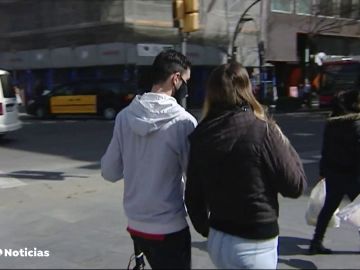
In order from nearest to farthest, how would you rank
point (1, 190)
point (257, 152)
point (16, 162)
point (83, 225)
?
point (257, 152), point (83, 225), point (1, 190), point (16, 162)

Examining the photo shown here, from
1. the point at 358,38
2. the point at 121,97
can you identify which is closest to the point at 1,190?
the point at 121,97

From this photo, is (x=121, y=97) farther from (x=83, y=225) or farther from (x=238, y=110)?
(x=238, y=110)

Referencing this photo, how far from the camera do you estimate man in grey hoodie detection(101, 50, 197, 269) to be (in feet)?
9.34

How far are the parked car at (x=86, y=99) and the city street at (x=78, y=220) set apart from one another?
9.61m

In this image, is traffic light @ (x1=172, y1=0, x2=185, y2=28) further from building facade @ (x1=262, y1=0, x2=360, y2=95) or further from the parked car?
building facade @ (x1=262, y1=0, x2=360, y2=95)

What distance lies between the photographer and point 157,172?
2865 millimetres

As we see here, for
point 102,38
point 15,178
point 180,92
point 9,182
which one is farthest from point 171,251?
point 102,38

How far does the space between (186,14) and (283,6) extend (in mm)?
29218

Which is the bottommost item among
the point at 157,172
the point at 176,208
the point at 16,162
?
the point at 16,162

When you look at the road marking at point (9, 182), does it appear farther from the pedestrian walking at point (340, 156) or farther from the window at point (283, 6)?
the window at point (283, 6)

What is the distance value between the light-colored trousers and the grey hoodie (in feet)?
1.01

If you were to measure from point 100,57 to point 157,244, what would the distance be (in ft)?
90.7

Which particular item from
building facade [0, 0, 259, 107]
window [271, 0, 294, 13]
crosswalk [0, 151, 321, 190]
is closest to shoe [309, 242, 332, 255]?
crosswalk [0, 151, 321, 190]

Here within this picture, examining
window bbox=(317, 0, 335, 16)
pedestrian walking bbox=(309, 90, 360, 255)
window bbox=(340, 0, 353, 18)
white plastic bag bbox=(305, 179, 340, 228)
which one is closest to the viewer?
pedestrian walking bbox=(309, 90, 360, 255)
